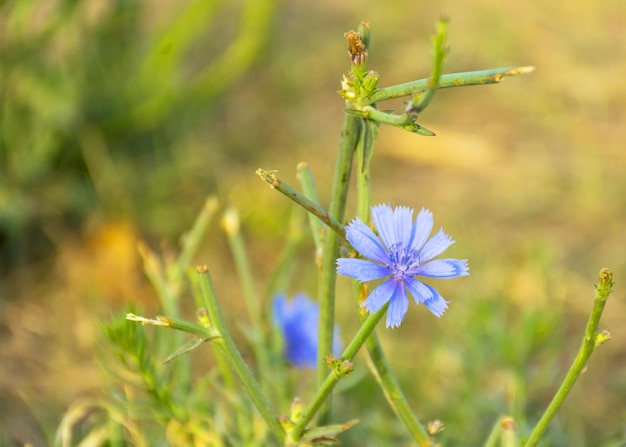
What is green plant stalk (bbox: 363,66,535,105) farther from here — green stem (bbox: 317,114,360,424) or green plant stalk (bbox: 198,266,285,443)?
green plant stalk (bbox: 198,266,285,443)

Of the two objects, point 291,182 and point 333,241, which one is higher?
point 291,182

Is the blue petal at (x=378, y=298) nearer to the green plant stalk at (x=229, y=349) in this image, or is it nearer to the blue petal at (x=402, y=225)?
the blue petal at (x=402, y=225)

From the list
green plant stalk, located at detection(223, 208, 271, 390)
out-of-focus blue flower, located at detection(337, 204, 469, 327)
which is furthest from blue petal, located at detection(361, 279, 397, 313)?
green plant stalk, located at detection(223, 208, 271, 390)

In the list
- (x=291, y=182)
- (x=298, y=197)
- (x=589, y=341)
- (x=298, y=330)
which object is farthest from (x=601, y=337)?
(x=291, y=182)

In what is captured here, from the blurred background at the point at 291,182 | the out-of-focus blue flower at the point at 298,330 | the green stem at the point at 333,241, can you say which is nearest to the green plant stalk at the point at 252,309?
the out-of-focus blue flower at the point at 298,330

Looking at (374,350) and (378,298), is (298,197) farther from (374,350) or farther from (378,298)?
(374,350)

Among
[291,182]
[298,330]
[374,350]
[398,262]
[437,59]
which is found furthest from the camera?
[291,182]

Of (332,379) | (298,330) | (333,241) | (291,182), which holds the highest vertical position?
(291,182)
